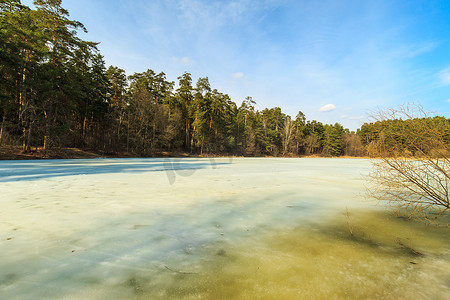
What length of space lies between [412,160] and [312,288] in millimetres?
3116

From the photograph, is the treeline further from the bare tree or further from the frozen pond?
the frozen pond

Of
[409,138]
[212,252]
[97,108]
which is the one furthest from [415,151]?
[97,108]

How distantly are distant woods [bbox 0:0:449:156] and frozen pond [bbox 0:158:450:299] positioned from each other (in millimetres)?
Answer: 1644

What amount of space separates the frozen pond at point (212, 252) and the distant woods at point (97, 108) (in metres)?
1.64

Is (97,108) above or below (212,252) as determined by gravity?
above

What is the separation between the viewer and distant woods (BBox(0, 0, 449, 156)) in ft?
54.8

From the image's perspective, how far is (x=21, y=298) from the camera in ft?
4.84

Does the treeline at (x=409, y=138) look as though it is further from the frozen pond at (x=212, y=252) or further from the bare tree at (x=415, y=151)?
the frozen pond at (x=212, y=252)

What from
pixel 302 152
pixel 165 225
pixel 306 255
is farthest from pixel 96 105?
pixel 302 152

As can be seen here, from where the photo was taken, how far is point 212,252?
90.9 inches

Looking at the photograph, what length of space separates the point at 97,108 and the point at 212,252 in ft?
110

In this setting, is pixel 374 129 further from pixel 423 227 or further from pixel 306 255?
pixel 306 255

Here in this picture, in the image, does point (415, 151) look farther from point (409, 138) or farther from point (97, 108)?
point (97, 108)

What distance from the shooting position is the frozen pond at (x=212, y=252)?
1642 mm
